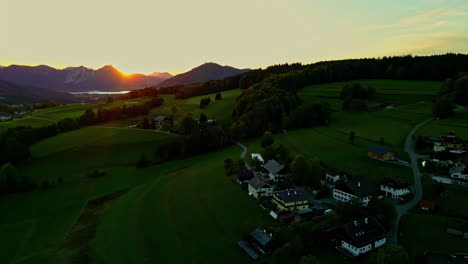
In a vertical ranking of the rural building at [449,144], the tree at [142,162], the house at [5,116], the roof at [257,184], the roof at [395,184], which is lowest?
the tree at [142,162]

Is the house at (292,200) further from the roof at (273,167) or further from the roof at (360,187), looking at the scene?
the roof at (273,167)

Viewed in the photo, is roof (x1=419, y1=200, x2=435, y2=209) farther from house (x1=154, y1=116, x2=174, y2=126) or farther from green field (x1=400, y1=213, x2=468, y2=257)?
house (x1=154, y1=116, x2=174, y2=126)

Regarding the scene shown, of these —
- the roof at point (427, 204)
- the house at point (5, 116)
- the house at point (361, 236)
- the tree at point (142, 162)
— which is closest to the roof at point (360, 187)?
the roof at point (427, 204)

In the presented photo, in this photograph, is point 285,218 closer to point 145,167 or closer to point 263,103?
point 145,167

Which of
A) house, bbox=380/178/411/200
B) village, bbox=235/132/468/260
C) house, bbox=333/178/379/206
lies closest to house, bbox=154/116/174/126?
village, bbox=235/132/468/260

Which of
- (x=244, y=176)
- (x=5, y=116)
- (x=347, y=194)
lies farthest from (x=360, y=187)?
(x=5, y=116)

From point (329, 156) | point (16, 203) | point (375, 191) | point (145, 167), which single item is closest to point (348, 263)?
point (375, 191)

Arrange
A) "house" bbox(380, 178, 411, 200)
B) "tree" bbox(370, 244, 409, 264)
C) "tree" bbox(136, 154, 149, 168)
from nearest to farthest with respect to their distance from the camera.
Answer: "tree" bbox(370, 244, 409, 264) → "house" bbox(380, 178, 411, 200) → "tree" bbox(136, 154, 149, 168)
